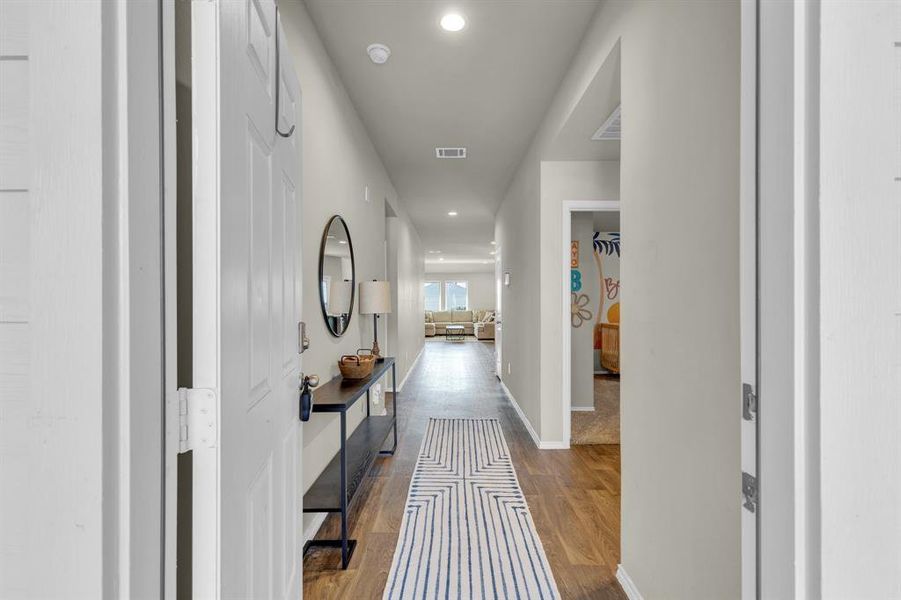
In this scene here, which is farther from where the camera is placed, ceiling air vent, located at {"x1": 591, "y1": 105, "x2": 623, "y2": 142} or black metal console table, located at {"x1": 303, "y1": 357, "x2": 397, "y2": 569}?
ceiling air vent, located at {"x1": 591, "y1": 105, "x2": 623, "y2": 142}

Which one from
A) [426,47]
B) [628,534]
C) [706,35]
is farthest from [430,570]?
[426,47]

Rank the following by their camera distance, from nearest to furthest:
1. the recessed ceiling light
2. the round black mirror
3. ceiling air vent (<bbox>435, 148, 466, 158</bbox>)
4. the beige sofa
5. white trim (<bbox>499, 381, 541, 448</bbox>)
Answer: the recessed ceiling light < the round black mirror < white trim (<bbox>499, 381, 541, 448</bbox>) < ceiling air vent (<bbox>435, 148, 466, 158</bbox>) < the beige sofa

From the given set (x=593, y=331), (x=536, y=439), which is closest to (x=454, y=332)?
(x=593, y=331)

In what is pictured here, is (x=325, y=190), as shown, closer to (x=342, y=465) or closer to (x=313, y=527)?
(x=342, y=465)

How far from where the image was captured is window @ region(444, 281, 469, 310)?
15.8 meters

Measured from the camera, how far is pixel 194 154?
28.1 inches

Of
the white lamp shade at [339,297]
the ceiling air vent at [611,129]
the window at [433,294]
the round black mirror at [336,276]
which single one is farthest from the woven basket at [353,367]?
the window at [433,294]

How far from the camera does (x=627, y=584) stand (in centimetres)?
169

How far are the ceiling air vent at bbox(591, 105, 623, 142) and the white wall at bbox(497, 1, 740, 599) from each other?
1.87 feet

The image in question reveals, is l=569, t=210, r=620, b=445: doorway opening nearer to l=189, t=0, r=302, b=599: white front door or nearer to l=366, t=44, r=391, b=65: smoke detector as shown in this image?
l=366, t=44, r=391, b=65: smoke detector

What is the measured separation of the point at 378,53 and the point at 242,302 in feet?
6.94

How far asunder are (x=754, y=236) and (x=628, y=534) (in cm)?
148

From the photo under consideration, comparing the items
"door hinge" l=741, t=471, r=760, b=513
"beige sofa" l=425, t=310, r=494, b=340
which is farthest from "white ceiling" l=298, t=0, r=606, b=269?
"beige sofa" l=425, t=310, r=494, b=340

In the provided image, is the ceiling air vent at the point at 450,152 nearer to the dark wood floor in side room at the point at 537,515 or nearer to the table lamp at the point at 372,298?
the table lamp at the point at 372,298
